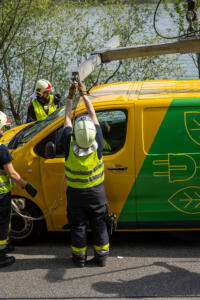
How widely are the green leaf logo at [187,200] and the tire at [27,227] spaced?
5.32 feet

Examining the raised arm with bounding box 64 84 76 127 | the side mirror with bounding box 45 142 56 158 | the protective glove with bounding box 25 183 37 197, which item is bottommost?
the protective glove with bounding box 25 183 37 197

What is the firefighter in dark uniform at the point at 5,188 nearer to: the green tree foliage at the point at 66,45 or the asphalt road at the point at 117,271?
the asphalt road at the point at 117,271

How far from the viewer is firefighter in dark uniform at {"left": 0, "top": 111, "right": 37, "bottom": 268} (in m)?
4.61

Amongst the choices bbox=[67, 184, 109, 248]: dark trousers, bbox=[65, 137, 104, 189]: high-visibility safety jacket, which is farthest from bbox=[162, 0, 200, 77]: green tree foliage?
bbox=[67, 184, 109, 248]: dark trousers

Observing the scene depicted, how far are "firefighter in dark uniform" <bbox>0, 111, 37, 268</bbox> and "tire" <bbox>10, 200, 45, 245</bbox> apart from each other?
32 cm

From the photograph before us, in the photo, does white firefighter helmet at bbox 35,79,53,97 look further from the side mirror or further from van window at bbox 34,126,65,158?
the side mirror

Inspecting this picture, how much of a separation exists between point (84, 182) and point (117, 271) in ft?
3.39

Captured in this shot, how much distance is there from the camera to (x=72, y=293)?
417cm

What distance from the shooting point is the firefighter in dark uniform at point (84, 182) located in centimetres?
451

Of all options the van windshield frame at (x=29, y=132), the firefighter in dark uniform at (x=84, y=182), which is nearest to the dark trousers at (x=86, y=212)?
the firefighter in dark uniform at (x=84, y=182)

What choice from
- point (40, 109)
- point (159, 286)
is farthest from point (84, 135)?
point (40, 109)

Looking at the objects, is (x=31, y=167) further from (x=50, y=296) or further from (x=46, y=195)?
(x=50, y=296)

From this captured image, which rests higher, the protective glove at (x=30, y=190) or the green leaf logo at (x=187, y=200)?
the protective glove at (x=30, y=190)

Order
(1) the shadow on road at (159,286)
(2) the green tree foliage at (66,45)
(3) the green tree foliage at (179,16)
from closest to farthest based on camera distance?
(1) the shadow on road at (159,286), (3) the green tree foliage at (179,16), (2) the green tree foliage at (66,45)
